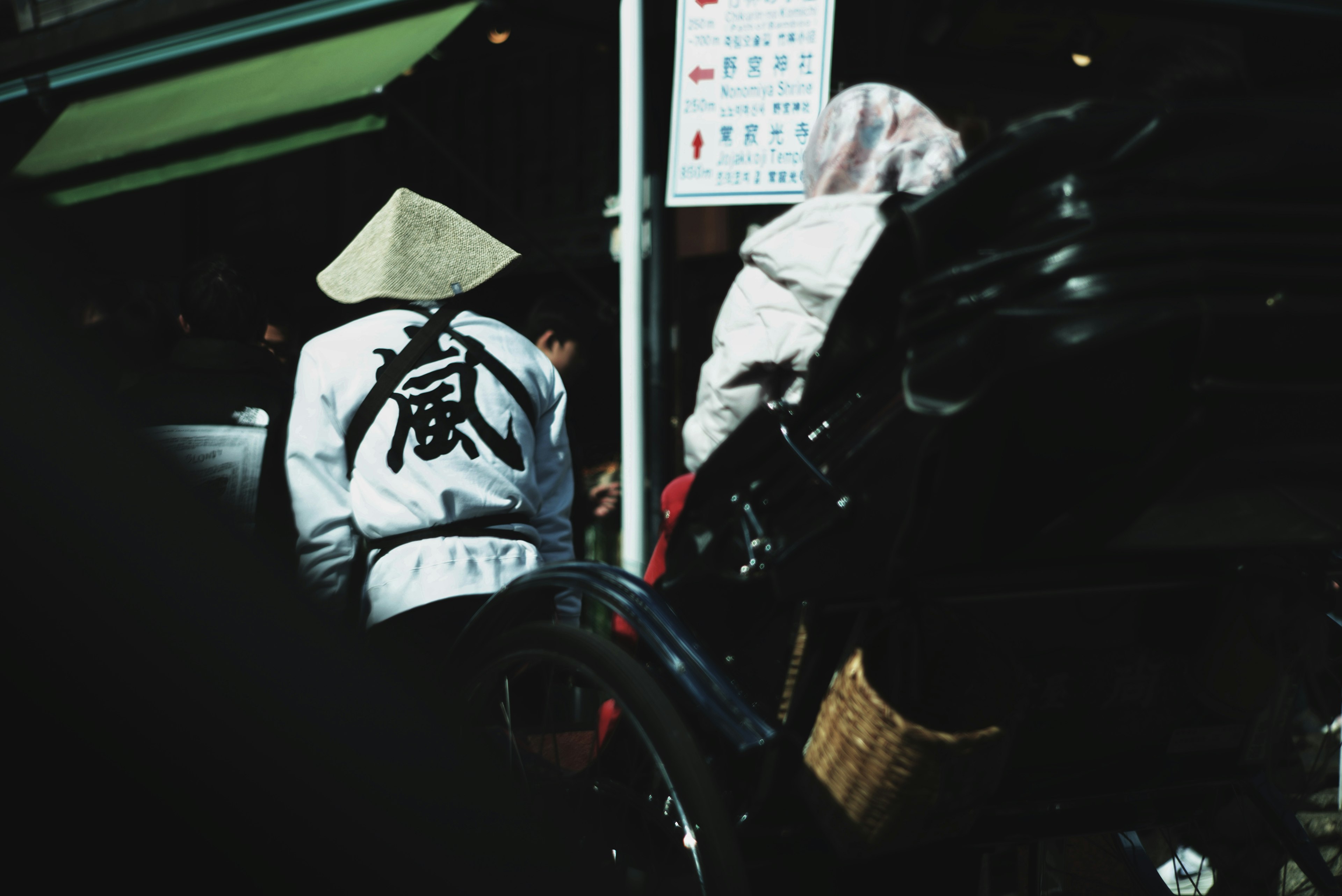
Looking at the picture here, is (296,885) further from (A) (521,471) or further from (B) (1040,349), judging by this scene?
(B) (1040,349)

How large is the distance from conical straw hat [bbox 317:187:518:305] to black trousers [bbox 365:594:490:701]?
851 millimetres

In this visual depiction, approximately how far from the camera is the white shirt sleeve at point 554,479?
3020mm

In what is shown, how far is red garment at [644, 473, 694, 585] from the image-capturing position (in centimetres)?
243

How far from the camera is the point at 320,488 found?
2.75 metres

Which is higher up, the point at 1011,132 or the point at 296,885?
the point at 1011,132

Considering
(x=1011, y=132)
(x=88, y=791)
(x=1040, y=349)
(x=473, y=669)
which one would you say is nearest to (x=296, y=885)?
(x=88, y=791)

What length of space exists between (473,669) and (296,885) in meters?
0.57

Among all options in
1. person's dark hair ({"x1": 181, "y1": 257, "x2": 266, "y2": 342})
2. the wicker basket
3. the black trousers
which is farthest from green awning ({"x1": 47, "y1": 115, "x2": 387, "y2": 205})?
the wicker basket

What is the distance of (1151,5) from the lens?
5551 mm

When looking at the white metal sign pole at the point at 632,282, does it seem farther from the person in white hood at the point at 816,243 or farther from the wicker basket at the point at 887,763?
the wicker basket at the point at 887,763

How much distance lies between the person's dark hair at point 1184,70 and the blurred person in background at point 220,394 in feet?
8.05

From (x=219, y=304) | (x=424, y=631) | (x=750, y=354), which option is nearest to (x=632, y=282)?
(x=219, y=304)

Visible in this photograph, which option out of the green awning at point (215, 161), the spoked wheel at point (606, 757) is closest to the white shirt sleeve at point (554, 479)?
the spoked wheel at point (606, 757)

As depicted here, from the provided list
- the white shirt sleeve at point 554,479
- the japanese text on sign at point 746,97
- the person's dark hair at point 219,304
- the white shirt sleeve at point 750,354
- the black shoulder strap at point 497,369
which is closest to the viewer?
the white shirt sleeve at point 750,354
